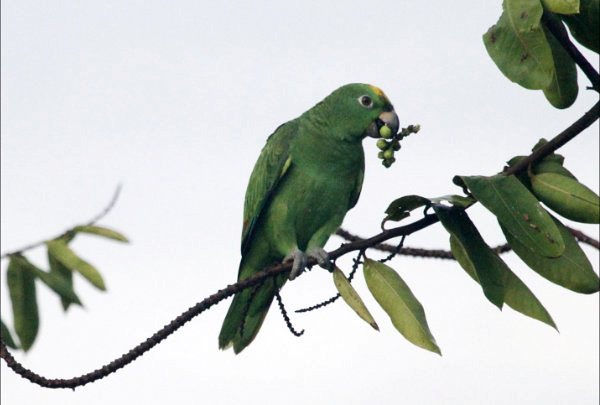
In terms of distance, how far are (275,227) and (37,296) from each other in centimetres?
104

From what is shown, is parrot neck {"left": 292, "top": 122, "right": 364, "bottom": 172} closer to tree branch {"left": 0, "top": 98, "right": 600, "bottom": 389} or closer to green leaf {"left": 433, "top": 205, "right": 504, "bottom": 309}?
tree branch {"left": 0, "top": 98, "right": 600, "bottom": 389}

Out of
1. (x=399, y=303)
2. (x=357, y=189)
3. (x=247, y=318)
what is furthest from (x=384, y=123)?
(x=399, y=303)

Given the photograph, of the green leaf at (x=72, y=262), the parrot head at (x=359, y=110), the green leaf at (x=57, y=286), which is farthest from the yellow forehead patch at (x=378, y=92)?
the green leaf at (x=57, y=286)

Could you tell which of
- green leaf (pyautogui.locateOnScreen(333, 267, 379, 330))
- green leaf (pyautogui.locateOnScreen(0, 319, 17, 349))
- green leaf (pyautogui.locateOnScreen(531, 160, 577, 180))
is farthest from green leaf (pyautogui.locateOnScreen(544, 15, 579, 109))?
green leaf (pyautogui.locateOnScreen(0, 319, 17, 349))

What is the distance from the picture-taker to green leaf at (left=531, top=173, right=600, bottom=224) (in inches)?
85.5

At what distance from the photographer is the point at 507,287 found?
2.38 metres

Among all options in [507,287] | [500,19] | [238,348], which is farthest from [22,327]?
[500,19]

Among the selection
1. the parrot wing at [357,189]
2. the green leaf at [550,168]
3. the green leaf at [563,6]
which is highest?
the parrot wing at [357,189]

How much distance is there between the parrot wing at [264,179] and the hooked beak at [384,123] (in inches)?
14.7

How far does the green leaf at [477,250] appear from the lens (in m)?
2.33

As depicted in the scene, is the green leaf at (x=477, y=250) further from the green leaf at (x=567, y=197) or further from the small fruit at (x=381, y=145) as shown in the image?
the small fruit at (x=381, y=145)

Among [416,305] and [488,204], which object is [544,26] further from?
[416,305]

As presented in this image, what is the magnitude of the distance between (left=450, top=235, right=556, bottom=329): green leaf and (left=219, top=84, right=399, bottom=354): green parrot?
61.8 inches

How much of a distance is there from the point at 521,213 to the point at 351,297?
1.86ft
